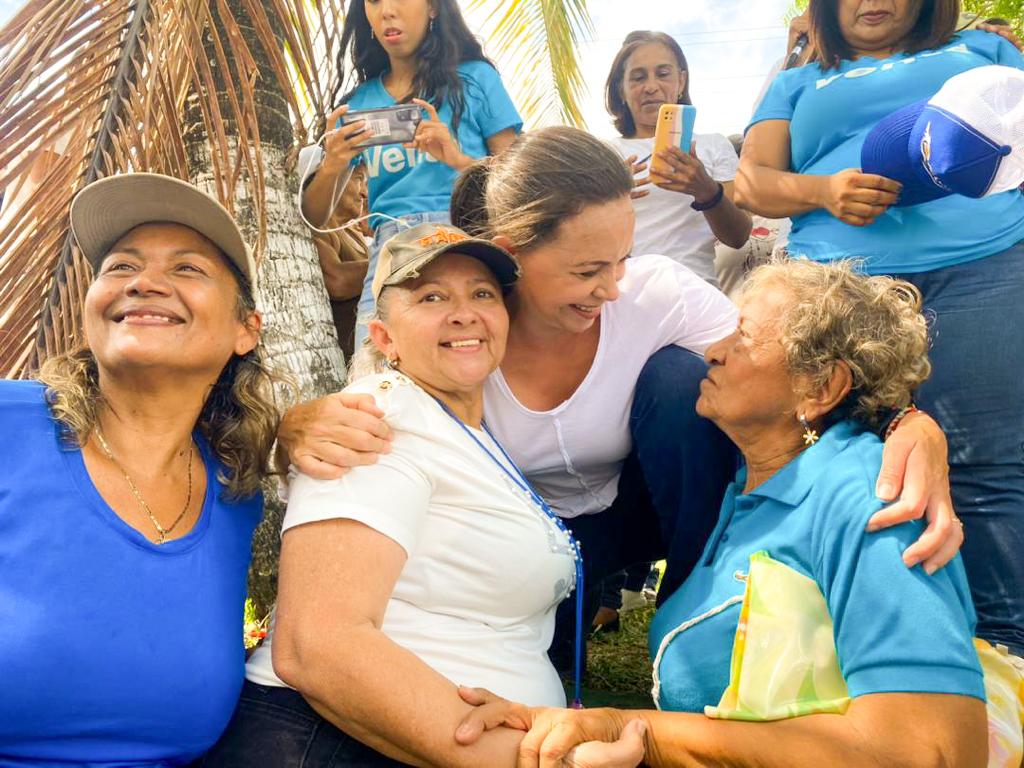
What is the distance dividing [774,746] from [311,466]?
48.3 inches

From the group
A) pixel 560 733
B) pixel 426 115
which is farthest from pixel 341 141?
pixel 560 733

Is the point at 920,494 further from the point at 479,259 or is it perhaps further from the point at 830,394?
the point at 479,259

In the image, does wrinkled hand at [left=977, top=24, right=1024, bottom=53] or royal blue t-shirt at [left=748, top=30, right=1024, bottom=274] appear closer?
royal blue t-shirt at [left=748, top=30, right=1024, bottom=274]

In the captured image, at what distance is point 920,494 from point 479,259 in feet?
4.45

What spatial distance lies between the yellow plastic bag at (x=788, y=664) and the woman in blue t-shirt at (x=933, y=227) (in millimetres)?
669

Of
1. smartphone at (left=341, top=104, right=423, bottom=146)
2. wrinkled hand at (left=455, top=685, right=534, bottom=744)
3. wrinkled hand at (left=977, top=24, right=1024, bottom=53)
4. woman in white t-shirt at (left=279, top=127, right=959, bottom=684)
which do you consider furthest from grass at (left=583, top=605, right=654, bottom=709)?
wrinkled hand at (left=977, top=24, right=1024, bottom=53)

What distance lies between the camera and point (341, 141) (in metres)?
3.90

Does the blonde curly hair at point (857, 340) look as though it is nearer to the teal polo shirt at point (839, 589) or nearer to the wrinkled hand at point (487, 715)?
the teal polo shirt at point (839, 589)

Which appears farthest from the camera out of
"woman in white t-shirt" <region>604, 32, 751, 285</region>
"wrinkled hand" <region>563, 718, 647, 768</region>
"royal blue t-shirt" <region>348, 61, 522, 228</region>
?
"woman in white t-shirt" <region>604, 32, 751, 285</region>

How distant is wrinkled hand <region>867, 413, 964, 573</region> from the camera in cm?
199

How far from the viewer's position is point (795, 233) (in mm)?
3525

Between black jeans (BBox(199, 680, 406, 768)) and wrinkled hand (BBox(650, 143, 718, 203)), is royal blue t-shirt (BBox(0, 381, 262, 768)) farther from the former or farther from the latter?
wrinkled hand (BBox(650, 143, 718, 203))

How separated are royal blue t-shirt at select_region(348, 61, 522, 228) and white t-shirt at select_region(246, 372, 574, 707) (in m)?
1.72

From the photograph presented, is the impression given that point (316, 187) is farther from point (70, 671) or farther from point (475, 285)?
point (70, 671)
